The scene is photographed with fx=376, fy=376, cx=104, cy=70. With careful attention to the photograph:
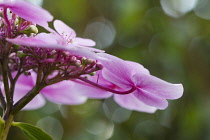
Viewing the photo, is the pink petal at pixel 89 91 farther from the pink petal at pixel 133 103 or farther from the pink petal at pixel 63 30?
the pink petal at pixel 63 30

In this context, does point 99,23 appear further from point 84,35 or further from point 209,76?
point 209,76

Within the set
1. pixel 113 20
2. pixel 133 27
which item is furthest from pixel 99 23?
pixel 133 27

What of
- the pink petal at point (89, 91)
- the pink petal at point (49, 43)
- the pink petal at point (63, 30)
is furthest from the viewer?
the pink petal at point (89, 91)

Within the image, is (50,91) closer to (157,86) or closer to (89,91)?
(89,91)

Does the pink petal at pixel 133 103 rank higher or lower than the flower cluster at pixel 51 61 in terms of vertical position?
lower

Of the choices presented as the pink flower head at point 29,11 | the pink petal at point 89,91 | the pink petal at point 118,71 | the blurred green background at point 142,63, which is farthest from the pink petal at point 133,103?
the blurred green background at point 142,63

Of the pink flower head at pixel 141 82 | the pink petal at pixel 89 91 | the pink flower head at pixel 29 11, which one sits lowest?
the pink petal at pixel 89 91
